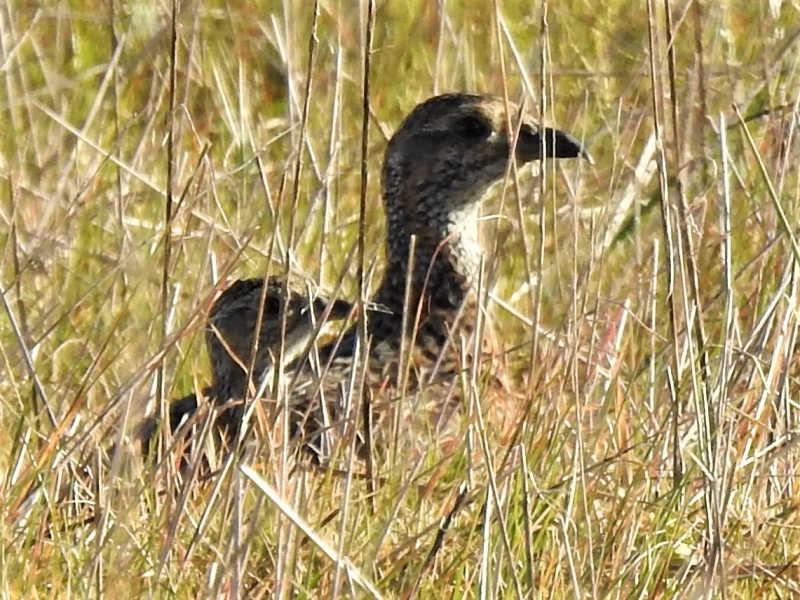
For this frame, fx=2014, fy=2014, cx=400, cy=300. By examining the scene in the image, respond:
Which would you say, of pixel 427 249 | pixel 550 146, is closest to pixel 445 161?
pixel 427 249

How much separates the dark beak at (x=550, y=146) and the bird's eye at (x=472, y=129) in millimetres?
227

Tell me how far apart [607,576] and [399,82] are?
4.04 meters

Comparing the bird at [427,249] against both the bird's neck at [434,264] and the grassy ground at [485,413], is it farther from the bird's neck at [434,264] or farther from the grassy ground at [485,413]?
the grassy ground at [485,413]

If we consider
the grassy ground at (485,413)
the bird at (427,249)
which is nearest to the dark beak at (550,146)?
the bird at (427,249)

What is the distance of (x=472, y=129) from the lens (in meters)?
5.51

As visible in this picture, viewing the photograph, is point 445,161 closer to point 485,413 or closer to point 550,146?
point 550,146

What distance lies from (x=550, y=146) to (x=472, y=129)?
0.51 m

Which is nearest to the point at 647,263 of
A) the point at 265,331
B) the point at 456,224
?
the point at 456,224

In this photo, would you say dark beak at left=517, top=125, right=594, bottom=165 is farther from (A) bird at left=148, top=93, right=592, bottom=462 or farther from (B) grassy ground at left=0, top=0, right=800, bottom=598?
(B) grassy ground at left=0, top=0, right=800, bottom=598

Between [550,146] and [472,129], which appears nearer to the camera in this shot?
[550,146]

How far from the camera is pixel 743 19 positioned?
7535mm

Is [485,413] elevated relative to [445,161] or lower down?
lower down

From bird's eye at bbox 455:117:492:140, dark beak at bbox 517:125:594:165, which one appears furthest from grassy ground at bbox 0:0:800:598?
bird's eye at bbox 455:117:492:140

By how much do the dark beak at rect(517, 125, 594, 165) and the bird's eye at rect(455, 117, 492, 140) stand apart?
0.23m
